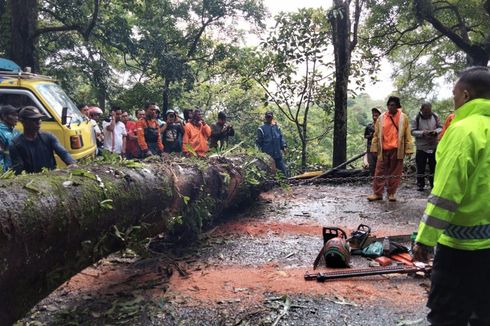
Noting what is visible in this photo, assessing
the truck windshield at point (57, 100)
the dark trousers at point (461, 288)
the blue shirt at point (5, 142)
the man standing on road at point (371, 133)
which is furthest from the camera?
the man standing on road at point (371, 133)

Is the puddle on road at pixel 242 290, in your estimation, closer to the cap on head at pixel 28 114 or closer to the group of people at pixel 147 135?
the cap on head at pixel 28 114

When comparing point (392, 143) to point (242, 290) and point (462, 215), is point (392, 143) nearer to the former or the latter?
point (242, 290)

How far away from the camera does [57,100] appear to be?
8.09 meters

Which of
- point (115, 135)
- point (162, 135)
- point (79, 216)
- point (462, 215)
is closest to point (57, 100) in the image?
point (115, 135)

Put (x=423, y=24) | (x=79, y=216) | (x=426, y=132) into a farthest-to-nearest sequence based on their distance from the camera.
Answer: (x=423, y=24), (x=426, y=132), (x=79, y=216)

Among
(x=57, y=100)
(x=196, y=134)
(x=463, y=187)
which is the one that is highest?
(x=57, y=100)

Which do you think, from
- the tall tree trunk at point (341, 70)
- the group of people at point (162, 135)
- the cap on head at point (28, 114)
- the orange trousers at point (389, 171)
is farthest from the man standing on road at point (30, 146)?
→ the tall tree trunk at point (341, 70)

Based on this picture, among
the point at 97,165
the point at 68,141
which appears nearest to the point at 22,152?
the point at 97,165

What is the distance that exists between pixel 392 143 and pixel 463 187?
5.87 m

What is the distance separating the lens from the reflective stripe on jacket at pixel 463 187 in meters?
2.38

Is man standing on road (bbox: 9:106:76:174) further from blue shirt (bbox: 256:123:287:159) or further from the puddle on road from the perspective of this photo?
blue shirt (bbox: 256:123:287:159)

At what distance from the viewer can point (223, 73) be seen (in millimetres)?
19438

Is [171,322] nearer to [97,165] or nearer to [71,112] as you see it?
[97,165]

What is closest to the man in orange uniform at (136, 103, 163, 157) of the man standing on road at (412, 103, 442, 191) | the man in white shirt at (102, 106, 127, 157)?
the man in white shirt at (102, 106, 127, 157)
